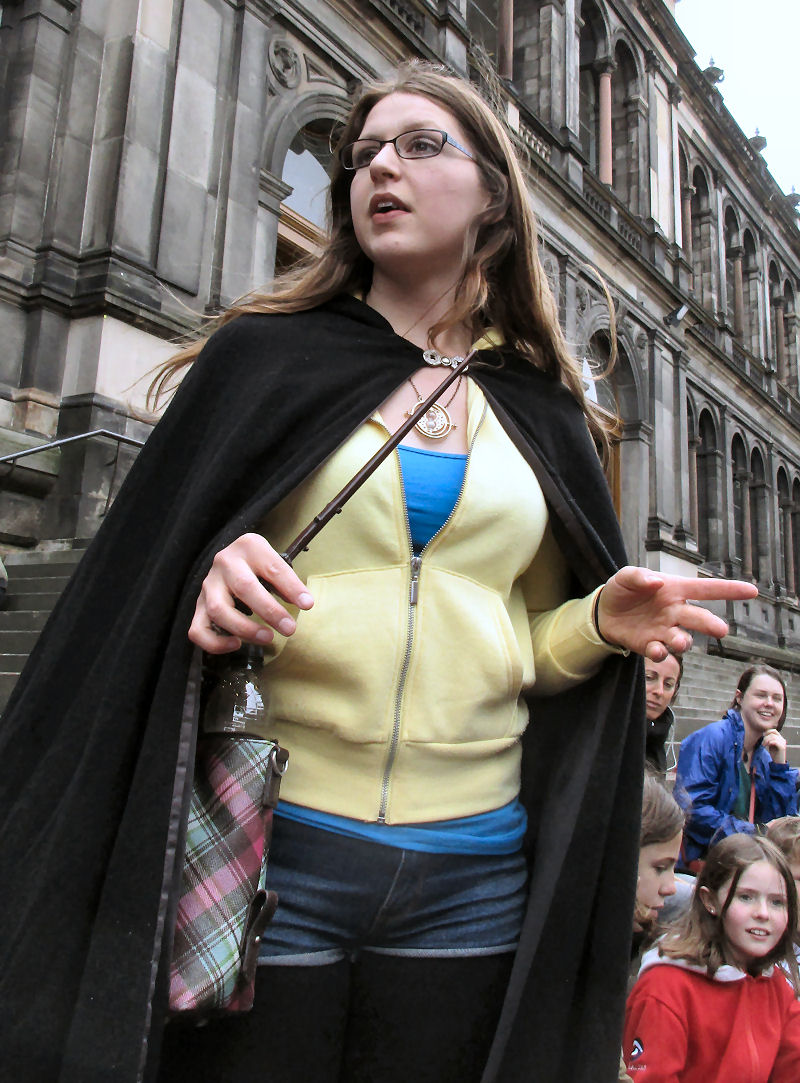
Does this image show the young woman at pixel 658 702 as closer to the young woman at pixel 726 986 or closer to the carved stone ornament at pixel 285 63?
the young woman at pixel 726 986

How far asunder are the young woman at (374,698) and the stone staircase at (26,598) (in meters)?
4.36

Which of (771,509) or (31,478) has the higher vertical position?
(771,509)

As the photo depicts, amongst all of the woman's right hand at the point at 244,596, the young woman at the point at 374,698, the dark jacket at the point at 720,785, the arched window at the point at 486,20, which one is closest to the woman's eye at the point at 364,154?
the young woman at the point at 374,698

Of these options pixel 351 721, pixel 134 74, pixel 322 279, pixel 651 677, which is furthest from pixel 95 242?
pixel 351 721

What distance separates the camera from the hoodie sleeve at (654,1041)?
2.46 m

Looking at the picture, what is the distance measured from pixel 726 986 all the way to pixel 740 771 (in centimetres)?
205

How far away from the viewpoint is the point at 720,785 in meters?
4.54

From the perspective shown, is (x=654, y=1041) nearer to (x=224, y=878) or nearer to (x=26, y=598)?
(x=224, y=878)

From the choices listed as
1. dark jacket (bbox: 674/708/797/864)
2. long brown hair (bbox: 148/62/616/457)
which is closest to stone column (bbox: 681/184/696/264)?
dark jacket (bbox: 674/708/797/864)

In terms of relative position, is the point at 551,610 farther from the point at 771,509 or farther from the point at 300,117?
the point at 771,509

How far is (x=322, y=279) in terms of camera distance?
1.58 m

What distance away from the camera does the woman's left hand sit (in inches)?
47.7

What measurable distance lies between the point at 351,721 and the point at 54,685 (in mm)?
397

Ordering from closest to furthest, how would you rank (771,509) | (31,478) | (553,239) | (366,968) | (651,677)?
(366,968) < (651,677) < (31,478) < (553,239) < (771,509)
